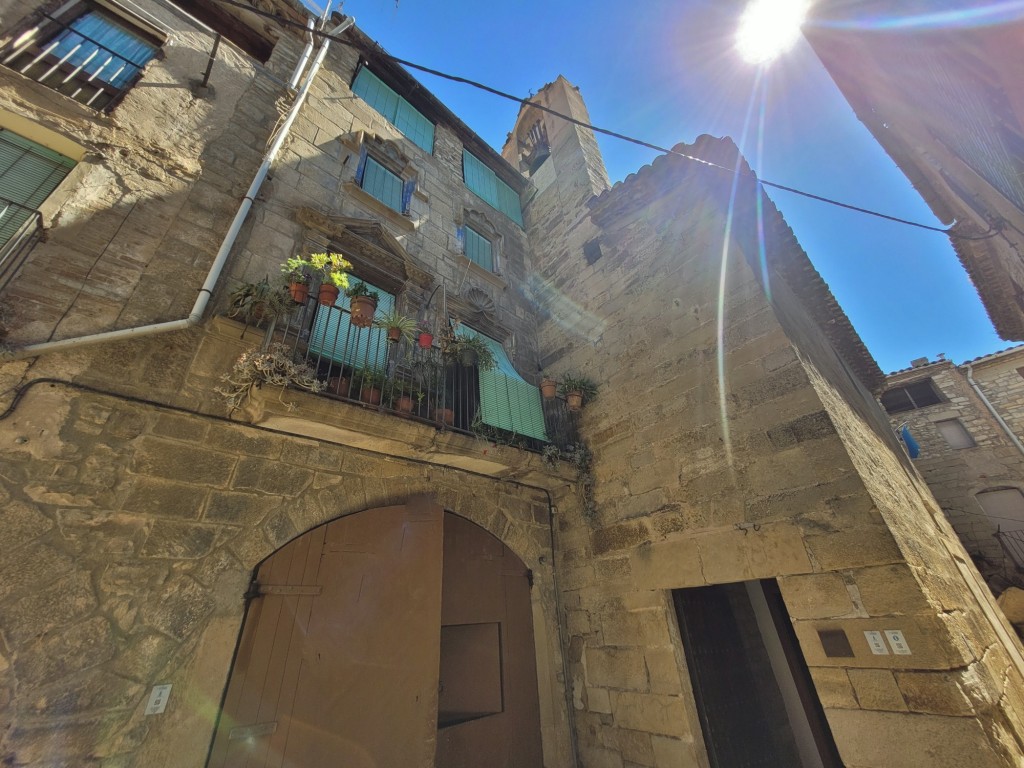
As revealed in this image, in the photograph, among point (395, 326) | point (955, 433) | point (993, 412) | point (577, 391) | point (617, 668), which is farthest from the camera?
point (955, 433)

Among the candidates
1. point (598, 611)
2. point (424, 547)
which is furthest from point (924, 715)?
point (424, 547)

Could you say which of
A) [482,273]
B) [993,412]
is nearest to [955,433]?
[993,412]

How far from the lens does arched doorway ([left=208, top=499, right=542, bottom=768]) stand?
121 inches

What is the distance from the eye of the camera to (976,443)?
495 inches

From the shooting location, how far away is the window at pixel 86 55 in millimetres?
4316

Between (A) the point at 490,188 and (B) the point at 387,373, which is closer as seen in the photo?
(B) the point at 387,373

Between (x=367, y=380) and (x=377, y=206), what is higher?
(x=377, y=206)

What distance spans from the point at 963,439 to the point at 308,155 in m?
19.6

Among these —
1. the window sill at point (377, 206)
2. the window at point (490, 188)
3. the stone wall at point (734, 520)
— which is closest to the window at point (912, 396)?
the stone wall at point (734, 520)

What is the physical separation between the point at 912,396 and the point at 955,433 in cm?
172

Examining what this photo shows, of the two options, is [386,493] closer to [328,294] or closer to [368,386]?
[368,386]

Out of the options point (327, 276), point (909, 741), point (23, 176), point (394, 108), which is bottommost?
point (909, 741)

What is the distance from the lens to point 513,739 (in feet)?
14.0

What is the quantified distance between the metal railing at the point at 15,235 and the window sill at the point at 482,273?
5.03 m
